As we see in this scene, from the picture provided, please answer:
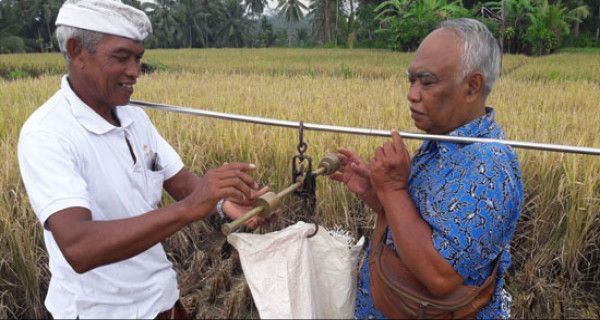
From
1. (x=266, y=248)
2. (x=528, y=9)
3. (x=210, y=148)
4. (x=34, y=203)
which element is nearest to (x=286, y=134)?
(x=210, y=148)

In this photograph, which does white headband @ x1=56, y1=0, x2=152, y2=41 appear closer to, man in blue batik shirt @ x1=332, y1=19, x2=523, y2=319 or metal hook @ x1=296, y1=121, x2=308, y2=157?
metal hook @ x1=296, y1=121, x2=308, y2=157

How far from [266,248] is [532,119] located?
326 cm

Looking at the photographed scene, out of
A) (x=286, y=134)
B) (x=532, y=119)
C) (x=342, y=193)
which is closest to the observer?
(x=342, y=193)


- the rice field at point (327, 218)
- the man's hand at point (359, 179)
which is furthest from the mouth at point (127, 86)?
the rice field at point (327, 218)

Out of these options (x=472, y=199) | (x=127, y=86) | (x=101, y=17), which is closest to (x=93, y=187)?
(x=127, y=86)

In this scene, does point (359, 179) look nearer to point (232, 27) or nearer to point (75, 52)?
point (75, 52)

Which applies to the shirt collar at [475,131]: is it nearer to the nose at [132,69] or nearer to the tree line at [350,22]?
the nose at [132,69]

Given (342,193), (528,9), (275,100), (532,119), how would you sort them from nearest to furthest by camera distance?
(342,193) → (532,119) → (275,100) → (528,9)

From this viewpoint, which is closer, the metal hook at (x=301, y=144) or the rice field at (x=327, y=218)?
the metal hook at (x=301, y=144)

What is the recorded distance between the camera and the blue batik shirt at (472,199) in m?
1.13

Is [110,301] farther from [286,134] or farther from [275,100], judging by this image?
[275,100]

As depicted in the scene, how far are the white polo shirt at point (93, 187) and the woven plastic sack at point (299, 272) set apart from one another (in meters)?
0.31

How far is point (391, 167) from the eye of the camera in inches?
47.9

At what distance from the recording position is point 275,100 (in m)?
4.88
